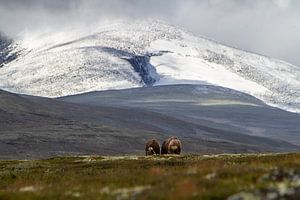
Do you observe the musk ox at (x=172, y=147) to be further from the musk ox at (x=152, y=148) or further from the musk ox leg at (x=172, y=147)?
the musk ox at (x=152, y=148)

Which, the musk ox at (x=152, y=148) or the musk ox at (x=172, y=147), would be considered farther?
the musk ox at (x=152, y=148)

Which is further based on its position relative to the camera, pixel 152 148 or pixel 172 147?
pixel 152 148

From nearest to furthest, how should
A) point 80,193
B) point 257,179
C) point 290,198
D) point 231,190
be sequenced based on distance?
point 290,198 < point 231,190 < point 257,179 < point 80,193

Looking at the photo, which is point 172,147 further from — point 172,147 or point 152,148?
point 152,148

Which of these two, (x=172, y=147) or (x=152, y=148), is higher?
(x=152, y=148)

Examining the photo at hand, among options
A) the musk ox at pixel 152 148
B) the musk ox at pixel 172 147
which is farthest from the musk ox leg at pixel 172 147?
the musk ox at pixel 152 148

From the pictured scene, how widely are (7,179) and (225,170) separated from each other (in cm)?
1783

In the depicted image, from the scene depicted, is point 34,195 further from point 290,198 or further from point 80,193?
point 290,198

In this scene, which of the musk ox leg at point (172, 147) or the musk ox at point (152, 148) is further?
the musk ox at point (152, 148)

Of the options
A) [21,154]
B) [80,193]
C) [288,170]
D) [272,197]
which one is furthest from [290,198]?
[21,154]

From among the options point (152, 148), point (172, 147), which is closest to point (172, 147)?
point (172, 147)

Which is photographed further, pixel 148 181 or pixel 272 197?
pixel 148 181

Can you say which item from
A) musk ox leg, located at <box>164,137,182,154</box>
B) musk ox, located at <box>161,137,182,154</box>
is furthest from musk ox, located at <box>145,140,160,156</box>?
musk ox leg, located at <box>164,137,182,154</box>

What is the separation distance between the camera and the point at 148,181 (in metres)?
21.2
